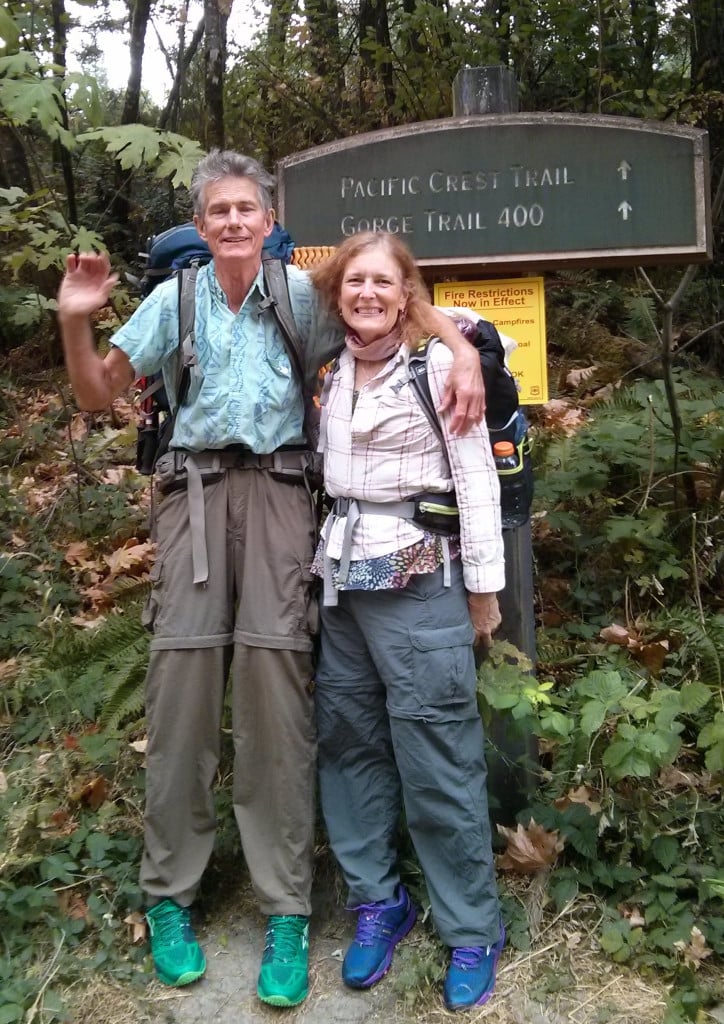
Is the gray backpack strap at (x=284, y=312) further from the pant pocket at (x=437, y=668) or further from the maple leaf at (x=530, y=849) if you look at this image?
the maple leaf at (x=530, y=849)

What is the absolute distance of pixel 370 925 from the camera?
3.03 m

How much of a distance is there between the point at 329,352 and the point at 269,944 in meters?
1.95

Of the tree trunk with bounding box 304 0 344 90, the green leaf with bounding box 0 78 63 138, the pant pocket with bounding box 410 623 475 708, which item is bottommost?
the pant pocket with bounding box 410 623 475 708

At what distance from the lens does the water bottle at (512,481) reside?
2930 millimetres

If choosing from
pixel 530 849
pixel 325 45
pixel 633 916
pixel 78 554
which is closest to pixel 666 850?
pixel 633 916

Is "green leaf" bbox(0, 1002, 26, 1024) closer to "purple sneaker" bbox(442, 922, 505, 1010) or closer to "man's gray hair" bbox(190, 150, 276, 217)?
"purple sneaker" bbox(442, 922, 505, 1010)

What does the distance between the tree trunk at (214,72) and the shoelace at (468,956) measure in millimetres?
8172

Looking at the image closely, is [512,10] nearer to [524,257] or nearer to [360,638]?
[524,257]

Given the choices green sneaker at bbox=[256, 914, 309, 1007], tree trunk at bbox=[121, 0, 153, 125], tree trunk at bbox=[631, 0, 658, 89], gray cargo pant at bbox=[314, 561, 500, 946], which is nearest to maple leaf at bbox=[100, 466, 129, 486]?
gray cargo pant at bbox=[314, 561, 500, 946]

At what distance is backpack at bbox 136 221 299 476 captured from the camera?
117 inches

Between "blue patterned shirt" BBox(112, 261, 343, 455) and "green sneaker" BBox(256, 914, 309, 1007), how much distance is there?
1566 mm

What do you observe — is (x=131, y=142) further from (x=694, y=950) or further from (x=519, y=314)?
(x=694, y=950)

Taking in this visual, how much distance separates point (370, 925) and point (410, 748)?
26.9 inches

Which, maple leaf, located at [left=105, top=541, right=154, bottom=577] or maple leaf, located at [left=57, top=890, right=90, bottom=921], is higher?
maple leaf, located at [left=105, top=541, right=154, bottom=577]
